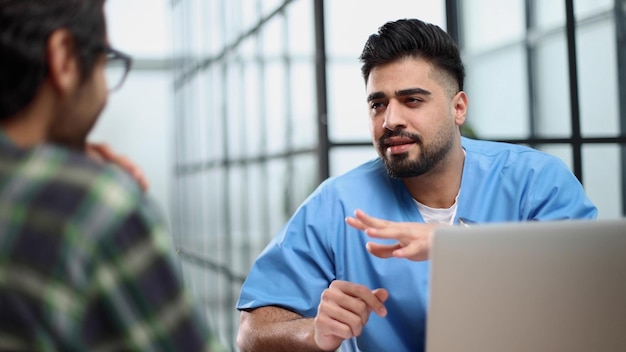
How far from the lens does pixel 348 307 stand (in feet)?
3.30

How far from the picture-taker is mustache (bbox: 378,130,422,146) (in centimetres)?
137

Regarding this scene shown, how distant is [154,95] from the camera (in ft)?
29.7

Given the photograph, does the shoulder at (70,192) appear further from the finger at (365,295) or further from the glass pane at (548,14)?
the glass pane at (548,14)

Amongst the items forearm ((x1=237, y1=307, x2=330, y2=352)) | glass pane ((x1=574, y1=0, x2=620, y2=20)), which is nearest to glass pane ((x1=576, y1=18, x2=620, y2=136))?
glass pane ((x1=574, y1=0, x2=620, y2=20))

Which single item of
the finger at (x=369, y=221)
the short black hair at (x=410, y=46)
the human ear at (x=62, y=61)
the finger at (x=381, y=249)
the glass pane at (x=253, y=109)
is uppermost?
the glass pane at (x=253, y=109)

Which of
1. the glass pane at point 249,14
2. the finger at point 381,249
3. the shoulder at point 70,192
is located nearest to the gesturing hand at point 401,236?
the finger at point 381,249

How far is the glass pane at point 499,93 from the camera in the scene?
3.19 metres

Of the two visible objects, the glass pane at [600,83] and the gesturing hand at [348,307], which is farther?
the glass pane at [600,83]

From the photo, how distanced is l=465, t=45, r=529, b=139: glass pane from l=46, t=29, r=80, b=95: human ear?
234 cm

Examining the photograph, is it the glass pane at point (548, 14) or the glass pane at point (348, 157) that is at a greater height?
the glass pane at point (548, 14)

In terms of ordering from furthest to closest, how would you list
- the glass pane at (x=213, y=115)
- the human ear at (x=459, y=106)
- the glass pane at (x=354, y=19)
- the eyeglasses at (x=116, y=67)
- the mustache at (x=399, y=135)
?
1. the glass pane at (x=213, y=115)
2. the glass pane at (x=354, y=19)
3. the human ear at (x=459, y=106)
4. the mustache at (x=399, y=135)
5. the eyeglasses at (x=116, y=67)

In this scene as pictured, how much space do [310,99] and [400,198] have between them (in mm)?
1854

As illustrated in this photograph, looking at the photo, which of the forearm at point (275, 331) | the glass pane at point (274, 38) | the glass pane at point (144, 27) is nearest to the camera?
the forearm at point (275, 331)

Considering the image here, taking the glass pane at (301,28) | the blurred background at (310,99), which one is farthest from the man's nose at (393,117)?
the glass pane at (301,28)
